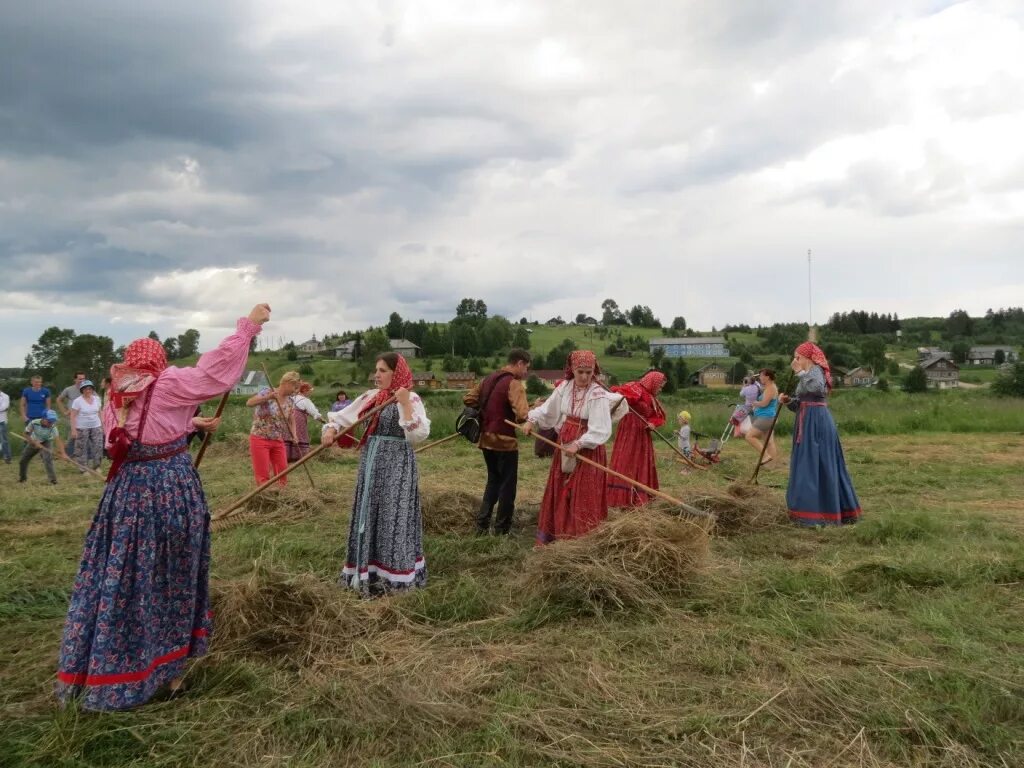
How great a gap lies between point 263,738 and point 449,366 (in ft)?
137

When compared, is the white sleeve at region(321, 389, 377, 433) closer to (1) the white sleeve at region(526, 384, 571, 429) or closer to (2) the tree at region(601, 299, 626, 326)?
(1) the white sleeve at region(526, 384, 571, 429)

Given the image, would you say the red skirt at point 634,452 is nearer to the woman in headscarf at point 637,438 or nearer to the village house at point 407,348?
the woman in headscarf at point 637,438

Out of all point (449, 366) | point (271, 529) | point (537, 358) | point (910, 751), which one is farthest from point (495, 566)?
point (537, 358)

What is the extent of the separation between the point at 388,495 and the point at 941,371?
211 ft

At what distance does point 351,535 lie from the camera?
5.34 metres

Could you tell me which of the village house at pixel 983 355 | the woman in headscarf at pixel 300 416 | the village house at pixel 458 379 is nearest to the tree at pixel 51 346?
the village house at pixel 458 379

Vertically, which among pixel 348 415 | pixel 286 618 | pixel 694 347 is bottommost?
pixel 286 618

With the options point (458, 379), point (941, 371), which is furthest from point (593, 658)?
point (941, 371)

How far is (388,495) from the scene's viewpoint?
5.27 meters

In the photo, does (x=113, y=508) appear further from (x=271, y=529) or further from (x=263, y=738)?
(x=271, y=529)

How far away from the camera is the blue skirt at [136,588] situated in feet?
11.1

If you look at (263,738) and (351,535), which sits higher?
(351,535)

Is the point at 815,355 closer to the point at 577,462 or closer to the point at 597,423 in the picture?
the point at 597,423

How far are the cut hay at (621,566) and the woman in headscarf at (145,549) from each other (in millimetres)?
2113
